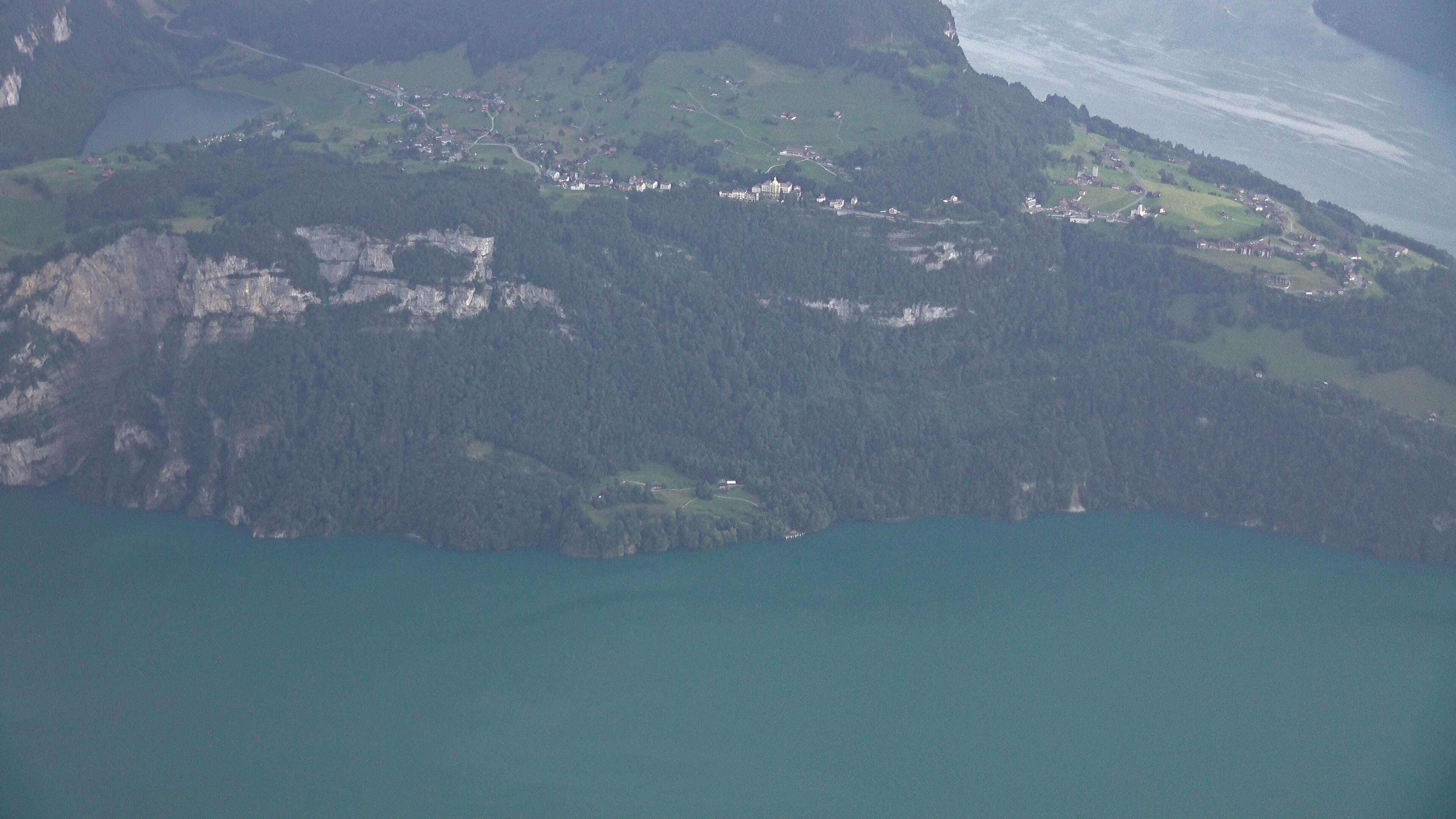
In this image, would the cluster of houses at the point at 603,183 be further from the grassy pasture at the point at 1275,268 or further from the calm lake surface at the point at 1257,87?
the calm lake surface at the point at 1257,87

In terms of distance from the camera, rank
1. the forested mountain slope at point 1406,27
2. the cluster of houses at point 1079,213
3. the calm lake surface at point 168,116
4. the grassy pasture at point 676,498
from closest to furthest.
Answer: the grassy pasture at point 676,498
the cluster of houses at point 1079,213
the calm lake surface at point 168,116
the forested mountain slope at point 1406,27

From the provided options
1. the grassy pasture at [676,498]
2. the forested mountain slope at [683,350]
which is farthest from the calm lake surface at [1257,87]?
the grassy pasture at [676,498]

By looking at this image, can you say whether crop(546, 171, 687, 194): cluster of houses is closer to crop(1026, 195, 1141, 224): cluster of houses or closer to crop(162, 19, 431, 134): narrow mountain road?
crop(162, 19, 431, 134): narrow mountain road

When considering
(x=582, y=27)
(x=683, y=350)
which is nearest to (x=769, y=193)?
(x=683, y=350)

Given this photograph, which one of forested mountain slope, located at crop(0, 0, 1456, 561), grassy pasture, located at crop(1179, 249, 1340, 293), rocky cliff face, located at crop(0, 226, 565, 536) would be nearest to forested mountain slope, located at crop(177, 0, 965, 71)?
forested mountain slope, located at crop(0, 0, 1456, 561)

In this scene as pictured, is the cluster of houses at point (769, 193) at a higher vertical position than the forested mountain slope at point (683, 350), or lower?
higher

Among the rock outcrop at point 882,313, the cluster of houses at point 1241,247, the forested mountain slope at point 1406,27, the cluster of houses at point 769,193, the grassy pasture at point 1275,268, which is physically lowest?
the rock outcrop at point 882,313
